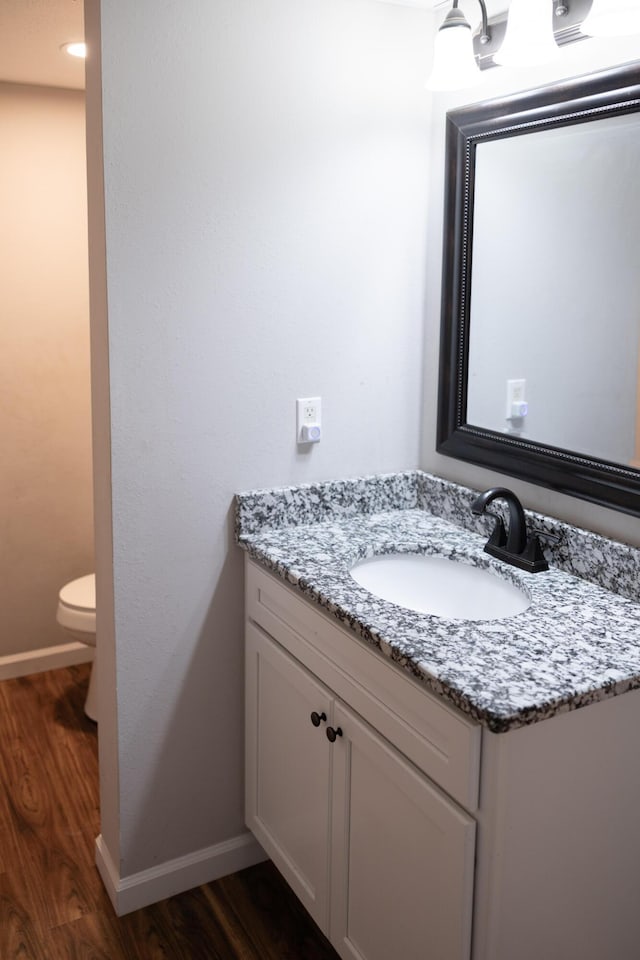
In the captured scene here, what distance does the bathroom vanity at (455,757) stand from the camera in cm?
132

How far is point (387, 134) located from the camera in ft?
6.82

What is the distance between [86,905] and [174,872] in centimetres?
21

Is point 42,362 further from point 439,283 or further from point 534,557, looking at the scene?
point 534,557

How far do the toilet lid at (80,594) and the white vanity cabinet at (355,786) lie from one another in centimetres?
92

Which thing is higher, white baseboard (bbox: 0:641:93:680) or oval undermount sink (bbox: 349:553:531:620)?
oval undermount sink (bbox: 349:553:531:620)

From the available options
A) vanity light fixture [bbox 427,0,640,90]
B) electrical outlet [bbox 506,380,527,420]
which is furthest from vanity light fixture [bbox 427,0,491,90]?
electrical outlet [bbox 506,380,527,420]

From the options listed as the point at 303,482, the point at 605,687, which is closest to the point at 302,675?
the point at 303,482

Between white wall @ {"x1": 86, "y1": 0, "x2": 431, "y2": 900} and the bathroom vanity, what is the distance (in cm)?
21

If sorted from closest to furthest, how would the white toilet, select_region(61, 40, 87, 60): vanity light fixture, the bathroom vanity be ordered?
the bathroom vanity, select_region(61, 40, 87, 60): vanity light fixture, the white toilet

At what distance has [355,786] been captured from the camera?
165 cm

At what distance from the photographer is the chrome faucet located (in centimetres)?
180

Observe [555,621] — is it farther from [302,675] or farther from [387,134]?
[387,134]

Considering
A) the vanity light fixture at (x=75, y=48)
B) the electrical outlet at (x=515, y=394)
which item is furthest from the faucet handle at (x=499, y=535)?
the vanity light fixture at (x=75, y=48)

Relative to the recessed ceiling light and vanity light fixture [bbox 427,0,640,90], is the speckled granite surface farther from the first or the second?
the recessed ceiling light
